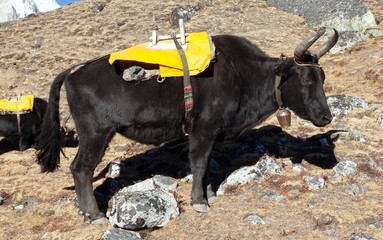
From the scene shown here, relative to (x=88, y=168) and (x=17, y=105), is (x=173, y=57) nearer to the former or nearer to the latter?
(x=88, y=168)

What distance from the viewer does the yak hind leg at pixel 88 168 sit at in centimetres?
603

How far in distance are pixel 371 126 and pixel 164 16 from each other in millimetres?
14767

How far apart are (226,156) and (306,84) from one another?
8.15 feet

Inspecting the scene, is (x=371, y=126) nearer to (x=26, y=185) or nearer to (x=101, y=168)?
(x=101, y=168)

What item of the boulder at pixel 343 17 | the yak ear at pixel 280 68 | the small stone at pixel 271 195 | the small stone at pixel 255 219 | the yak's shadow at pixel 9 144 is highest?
the yak ear at pixel 280 68

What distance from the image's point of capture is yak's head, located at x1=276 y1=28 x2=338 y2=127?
6176mm

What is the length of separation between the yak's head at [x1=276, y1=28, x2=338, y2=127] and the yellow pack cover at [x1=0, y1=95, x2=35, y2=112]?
20.7ft

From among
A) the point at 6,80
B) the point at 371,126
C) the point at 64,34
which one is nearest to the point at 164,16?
the point at 64,34

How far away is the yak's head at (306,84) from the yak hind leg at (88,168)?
2.74 m

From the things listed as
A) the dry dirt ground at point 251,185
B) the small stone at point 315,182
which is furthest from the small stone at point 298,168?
the small stone at point 315,182

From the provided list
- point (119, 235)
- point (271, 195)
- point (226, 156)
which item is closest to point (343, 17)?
point (226, 156)

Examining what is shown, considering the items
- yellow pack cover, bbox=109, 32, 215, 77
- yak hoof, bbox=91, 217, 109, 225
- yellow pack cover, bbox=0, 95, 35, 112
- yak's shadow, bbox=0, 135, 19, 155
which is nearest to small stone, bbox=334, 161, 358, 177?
yellow pack cover, bbox=109, 32, 215, 77

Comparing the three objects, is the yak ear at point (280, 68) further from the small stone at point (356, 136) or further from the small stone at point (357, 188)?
the small stone at point (356, 136)

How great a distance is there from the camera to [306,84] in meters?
6.20
